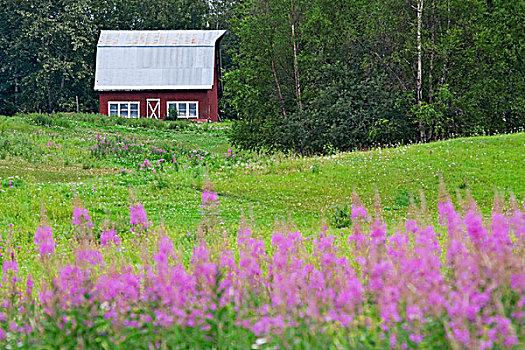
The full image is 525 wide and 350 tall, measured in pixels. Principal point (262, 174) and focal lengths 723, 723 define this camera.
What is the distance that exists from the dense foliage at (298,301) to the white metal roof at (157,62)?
47474 mm

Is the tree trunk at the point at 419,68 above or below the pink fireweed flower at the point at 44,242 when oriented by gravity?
above

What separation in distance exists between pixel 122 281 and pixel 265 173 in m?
15.7

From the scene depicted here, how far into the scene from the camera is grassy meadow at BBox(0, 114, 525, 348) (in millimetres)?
14234

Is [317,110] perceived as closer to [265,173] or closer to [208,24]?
[265,173]

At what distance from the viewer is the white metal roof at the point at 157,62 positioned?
5331cm

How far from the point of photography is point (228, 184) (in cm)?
1986

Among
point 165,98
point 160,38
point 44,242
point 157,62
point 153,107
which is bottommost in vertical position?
point 44,242

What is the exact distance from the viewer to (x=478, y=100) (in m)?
28.7

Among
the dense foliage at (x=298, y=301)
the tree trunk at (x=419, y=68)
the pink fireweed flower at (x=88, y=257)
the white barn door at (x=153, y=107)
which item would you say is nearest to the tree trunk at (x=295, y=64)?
the tree trunk at (x=419, y=68)

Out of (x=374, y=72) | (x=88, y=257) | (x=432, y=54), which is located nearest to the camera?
(x=88, y=257)

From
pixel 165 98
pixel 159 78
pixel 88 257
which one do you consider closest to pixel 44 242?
pixel 88 257

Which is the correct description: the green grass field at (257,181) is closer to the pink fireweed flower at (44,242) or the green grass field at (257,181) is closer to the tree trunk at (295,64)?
the tree trunk at (295,64)

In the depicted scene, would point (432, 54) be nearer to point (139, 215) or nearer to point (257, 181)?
point (257, 181)

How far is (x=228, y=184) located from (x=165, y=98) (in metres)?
34.7
